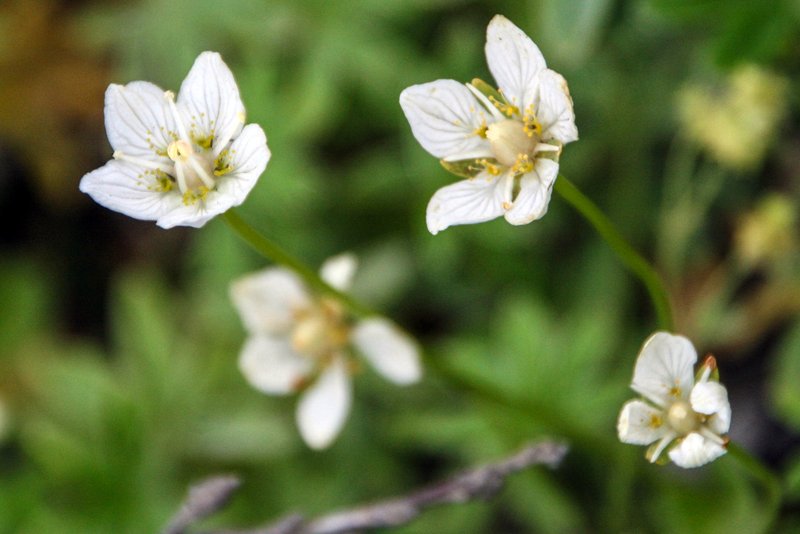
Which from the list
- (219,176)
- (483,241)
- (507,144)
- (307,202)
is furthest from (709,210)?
(219,176)


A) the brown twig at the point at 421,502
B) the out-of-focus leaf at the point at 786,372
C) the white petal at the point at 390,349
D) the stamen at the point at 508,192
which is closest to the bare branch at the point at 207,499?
the brown twig at the point at 421,502

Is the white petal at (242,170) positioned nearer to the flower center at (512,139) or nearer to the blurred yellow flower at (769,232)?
the flower center at (512,139)

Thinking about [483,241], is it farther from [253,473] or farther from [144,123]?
[144,123]

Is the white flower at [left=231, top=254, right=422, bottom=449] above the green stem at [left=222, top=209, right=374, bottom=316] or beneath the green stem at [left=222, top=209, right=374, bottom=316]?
above

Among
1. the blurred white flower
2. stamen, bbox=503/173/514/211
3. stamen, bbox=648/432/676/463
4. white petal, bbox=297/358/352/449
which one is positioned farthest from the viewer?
the blurred white flower

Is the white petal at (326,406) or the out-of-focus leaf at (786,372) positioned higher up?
the white petal at (326,406)

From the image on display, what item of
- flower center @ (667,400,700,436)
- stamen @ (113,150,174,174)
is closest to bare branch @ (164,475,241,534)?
stamen @ (113,150,174,174)

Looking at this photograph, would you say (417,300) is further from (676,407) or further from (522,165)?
(676,407)

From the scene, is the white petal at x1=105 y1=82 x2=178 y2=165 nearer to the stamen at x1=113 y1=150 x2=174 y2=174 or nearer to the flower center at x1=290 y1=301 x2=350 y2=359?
the stamen at x1=113 y1=150 x2=174 y2=174
